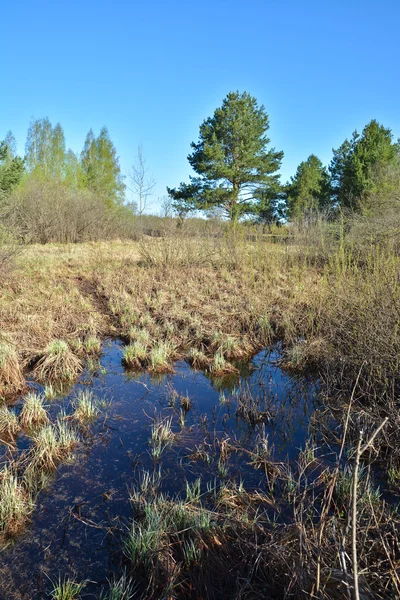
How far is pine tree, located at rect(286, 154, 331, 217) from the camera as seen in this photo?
90.2 feet

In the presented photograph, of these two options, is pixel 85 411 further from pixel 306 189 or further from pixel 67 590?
pixel 306 189

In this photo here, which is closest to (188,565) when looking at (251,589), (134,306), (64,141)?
(251,589)

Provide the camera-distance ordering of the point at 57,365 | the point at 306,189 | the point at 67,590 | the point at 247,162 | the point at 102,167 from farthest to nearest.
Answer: the point at 102,167 → the point at 306,189 → the point at 247,162 → the point at 57,365 → the point at 67,590

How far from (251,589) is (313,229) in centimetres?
1096

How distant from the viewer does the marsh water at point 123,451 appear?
2.67 meters

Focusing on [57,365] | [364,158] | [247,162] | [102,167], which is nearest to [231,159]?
[247,162]

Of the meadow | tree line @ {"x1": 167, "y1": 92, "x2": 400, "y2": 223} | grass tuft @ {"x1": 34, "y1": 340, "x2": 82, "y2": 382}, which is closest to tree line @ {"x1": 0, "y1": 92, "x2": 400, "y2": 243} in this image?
tree line @ {"x1": 167, "y1": 92, "x2": 400, "y2": 223}

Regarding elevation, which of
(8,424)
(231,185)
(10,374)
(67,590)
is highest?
(231,185)

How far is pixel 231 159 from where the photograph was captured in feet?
76.0

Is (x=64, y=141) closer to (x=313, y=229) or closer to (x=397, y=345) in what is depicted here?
(x=313, y=229)

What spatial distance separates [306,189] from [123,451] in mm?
29065

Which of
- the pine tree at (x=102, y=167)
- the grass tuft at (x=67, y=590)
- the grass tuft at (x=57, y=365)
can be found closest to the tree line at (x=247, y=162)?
the pine tree at (x=102, y=167)

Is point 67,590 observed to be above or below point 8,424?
below

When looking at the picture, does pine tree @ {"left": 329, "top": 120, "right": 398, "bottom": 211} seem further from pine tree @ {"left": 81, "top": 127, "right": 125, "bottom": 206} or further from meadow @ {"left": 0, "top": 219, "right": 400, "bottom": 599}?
pine tree @ {"left": 81, "top": 127, "right": 125, "bottom": 206}
